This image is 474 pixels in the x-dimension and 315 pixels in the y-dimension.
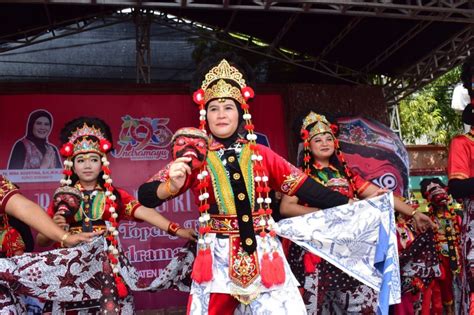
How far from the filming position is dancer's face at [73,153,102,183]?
13.8ft

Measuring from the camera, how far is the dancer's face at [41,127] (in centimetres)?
587

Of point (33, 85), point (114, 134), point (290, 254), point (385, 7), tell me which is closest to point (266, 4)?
point (385, 7)

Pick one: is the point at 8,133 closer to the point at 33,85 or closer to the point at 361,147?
the point at 33,85

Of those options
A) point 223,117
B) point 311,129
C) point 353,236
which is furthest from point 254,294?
point 311,129

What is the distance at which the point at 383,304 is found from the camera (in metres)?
3.07

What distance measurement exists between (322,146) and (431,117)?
10.6 metres

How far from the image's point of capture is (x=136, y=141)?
6086 mm

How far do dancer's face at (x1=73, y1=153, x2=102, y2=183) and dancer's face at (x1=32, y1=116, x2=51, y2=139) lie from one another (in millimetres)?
1835

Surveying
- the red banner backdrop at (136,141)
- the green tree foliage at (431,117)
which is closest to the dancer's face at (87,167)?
the red banner backdrop at (136,141)

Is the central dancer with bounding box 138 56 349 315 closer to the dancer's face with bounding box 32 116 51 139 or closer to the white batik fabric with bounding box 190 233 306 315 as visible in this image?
the white batik fabric with bounding box 190 233 306 315

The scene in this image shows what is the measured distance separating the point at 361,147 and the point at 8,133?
3.75m

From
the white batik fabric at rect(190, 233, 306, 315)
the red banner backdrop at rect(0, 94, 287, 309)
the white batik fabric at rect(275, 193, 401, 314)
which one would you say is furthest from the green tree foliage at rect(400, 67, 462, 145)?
the white batik fabric at rect(190, 233, 306, 315)

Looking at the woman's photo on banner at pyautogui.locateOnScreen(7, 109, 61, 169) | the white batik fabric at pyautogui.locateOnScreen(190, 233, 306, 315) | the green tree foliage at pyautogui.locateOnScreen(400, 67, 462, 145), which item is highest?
the green tree foliage at pyautogui.locateOnScreen(400, 67, 462, 145)

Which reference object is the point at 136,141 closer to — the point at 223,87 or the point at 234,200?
the point at 223,87
